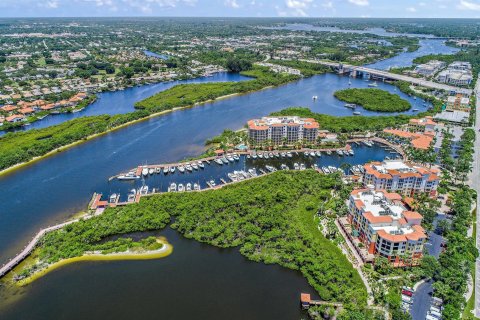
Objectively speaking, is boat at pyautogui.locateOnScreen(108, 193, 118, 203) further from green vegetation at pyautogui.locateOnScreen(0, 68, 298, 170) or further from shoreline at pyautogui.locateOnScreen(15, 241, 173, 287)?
green vegetation at pyautogui.locateOnScreen(0, 68, 298, 170)

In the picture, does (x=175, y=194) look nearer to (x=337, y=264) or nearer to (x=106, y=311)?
(x=106, y=311)

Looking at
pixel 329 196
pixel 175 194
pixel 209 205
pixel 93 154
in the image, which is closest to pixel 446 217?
pixel 329 196

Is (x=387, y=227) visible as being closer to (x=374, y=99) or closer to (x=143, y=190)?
(x=143, y=190)

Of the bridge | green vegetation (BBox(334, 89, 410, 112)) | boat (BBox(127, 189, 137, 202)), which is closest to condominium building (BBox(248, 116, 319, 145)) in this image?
boat (BBox(127, 189, 137, 202))

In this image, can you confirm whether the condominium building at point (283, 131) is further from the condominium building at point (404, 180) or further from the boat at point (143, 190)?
the boat at point (143, 190)

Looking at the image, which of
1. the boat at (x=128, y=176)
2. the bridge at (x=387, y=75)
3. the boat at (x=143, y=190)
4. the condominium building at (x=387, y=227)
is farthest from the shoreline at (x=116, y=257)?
the bridge at (x=387, y=75)

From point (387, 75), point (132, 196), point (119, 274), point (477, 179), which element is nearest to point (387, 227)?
point (477, 179)

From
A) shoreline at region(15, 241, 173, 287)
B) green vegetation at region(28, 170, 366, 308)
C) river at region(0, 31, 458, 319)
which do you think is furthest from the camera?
shoreline at region(15, 241, 173, 287)
